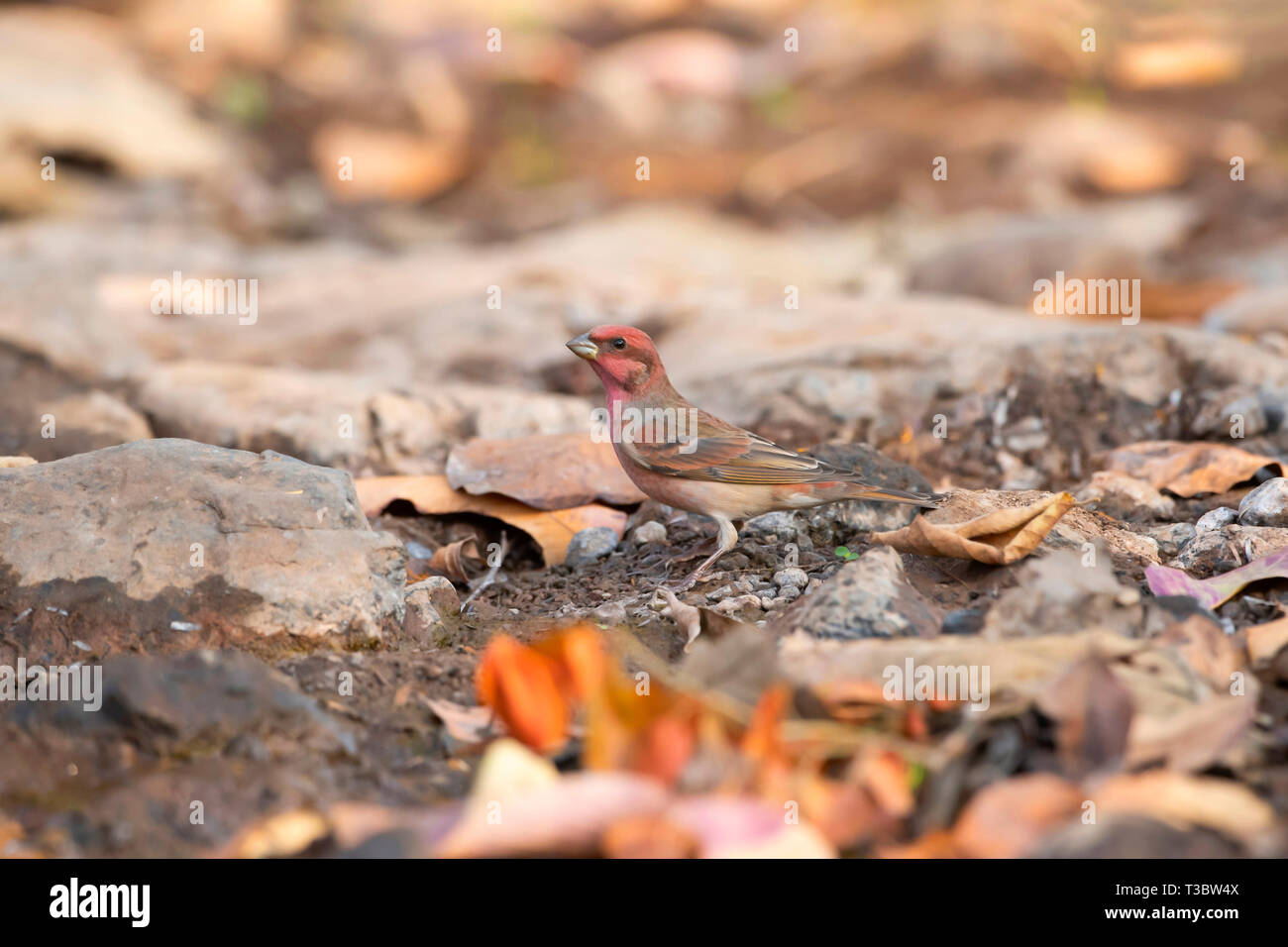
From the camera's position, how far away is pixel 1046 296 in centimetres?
836

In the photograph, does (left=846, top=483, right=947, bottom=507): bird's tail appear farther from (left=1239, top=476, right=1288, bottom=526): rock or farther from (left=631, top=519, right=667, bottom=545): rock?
(left=1239, top=476, right=1288, bottom=526): rock

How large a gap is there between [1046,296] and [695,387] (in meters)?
3.65

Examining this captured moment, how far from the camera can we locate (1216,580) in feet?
10.8

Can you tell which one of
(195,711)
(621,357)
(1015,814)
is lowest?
(1015,814)

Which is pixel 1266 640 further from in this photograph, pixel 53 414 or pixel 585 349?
pixel 53 414

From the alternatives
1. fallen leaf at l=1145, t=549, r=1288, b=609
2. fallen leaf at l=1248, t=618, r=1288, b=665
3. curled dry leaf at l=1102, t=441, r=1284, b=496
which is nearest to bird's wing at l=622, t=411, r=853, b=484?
fallen leaf at l=1145, t=549, r=1288, b=609

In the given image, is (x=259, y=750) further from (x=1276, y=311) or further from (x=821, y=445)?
(x=1276, y=311)

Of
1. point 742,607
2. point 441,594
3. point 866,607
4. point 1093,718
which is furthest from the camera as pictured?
point 441,594

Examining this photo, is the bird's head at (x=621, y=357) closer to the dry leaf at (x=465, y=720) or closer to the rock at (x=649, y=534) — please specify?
the rock at (x=649, y=534)

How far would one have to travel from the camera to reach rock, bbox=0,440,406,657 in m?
3.21

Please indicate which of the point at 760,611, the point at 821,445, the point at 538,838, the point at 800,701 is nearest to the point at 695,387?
the point at 821,445

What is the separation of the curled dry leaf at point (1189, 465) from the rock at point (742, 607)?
183 cm

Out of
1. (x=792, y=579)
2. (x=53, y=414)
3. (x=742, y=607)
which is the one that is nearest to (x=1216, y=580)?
(x=792, y=579)

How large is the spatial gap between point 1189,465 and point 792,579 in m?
1.80
